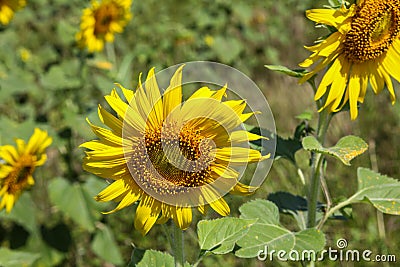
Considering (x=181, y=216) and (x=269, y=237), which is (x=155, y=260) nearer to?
(x=181, y=216)

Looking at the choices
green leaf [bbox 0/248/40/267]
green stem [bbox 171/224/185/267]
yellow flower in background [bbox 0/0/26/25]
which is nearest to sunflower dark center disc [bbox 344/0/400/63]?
green stem [bbox 171/224/185/267]

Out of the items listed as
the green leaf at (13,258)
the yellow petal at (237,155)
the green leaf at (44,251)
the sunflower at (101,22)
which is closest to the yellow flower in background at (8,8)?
the sunflower at (101,22)

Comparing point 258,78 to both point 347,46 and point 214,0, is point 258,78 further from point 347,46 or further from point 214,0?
point 347,46

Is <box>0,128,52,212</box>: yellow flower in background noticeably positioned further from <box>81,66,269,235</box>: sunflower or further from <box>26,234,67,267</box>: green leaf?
<box>81,66,269,235</box>: sunflower

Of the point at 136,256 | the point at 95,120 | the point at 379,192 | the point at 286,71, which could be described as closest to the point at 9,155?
the point at 95,120

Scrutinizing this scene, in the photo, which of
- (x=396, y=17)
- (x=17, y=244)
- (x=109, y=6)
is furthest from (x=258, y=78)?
(x=396, y=17)

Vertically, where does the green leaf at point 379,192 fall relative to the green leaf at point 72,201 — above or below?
above

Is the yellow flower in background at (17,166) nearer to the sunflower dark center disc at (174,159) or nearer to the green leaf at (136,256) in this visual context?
the green leaf at (136,256)
